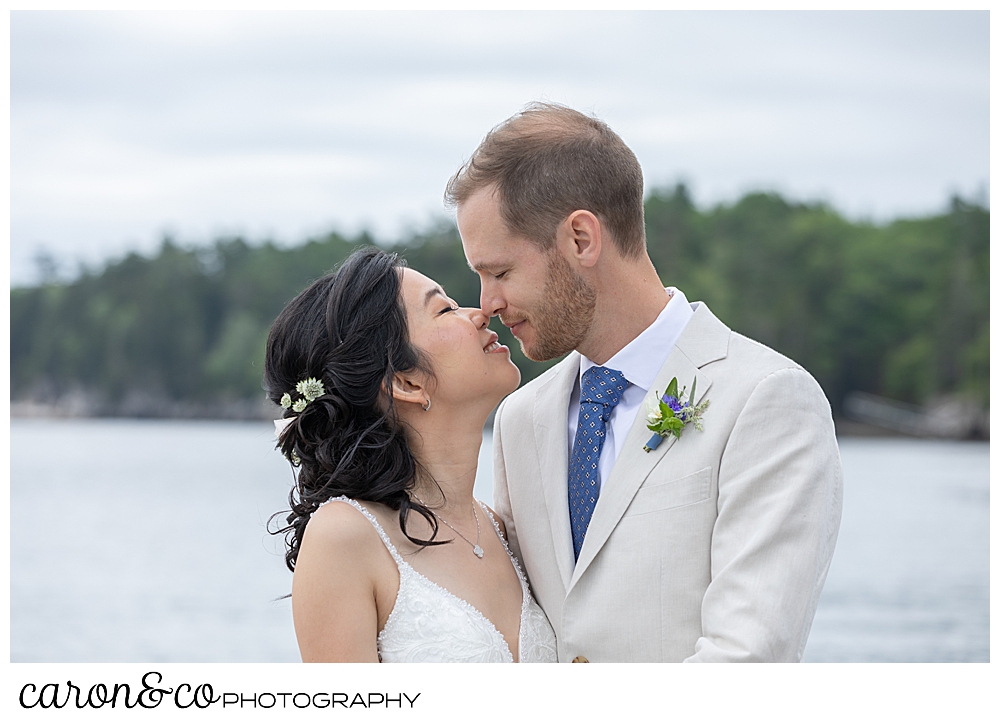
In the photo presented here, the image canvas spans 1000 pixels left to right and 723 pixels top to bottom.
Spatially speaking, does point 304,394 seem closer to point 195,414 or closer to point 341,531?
point 341,531

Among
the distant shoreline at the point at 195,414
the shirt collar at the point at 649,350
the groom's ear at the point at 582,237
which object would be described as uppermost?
the groom's ear at the point at 582,237

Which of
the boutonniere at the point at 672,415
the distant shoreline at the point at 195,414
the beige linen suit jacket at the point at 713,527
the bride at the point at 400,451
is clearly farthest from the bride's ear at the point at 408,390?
the distant shoreline at the point at 195,414

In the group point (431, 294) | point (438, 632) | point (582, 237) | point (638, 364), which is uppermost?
point (582, 237)

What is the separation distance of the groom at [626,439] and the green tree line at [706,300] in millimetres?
39597

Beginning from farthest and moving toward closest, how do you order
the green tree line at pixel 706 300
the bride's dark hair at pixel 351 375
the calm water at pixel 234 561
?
the green tree line at pixel 706 300 < the calm water at pixel 234 561 < the bride's dark hair at pixel 351 375

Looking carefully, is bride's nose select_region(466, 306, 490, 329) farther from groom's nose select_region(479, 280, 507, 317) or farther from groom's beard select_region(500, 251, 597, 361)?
groom's beard select_region(500, 251, 597, 361)

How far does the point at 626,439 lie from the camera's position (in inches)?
122

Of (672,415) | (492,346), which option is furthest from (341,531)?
(672,415)

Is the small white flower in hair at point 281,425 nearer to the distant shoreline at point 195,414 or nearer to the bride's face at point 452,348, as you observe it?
the bride's face at point 452,348

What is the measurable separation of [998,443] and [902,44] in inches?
1998

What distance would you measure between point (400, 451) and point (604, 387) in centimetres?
68

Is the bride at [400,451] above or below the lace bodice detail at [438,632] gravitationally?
above

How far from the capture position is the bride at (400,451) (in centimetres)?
316

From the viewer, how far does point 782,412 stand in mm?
2859
